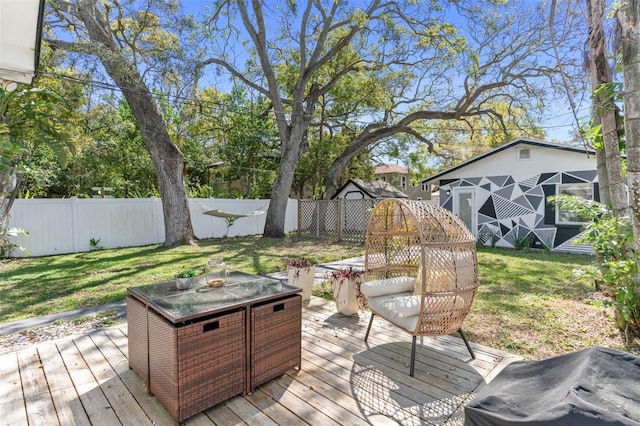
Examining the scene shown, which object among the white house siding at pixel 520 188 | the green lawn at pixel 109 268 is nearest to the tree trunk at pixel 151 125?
the green lawn at pixel 109 268

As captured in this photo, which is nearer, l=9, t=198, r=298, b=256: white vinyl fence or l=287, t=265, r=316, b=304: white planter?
l=287, t=265, r=316, b=304: white planter

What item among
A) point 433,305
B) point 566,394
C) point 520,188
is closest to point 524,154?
point 520,188

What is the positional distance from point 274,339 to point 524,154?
9.32 m

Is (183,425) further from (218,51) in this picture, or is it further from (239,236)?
(218,51)

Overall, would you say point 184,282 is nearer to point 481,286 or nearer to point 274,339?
point 274,339

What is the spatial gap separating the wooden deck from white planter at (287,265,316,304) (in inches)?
44.3

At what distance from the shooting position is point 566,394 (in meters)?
1.09

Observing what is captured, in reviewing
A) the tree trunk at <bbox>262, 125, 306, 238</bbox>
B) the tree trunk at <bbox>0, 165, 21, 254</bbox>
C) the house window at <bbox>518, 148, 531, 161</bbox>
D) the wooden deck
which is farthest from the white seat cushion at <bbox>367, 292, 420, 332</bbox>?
the tree trunk at <bbox>262, 125, 306, 238</bbox>

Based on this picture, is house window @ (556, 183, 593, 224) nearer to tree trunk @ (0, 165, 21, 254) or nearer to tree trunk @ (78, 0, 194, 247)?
tree trunk @ (78, 0, 194, 247)

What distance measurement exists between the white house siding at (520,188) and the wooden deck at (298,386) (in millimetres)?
7571

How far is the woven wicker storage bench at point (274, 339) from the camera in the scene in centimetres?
214

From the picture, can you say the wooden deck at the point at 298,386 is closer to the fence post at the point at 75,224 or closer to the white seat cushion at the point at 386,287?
the white seat cushion at the point at 386,287

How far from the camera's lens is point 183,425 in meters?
1.82

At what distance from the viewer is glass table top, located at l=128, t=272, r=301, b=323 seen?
1.91 metres
